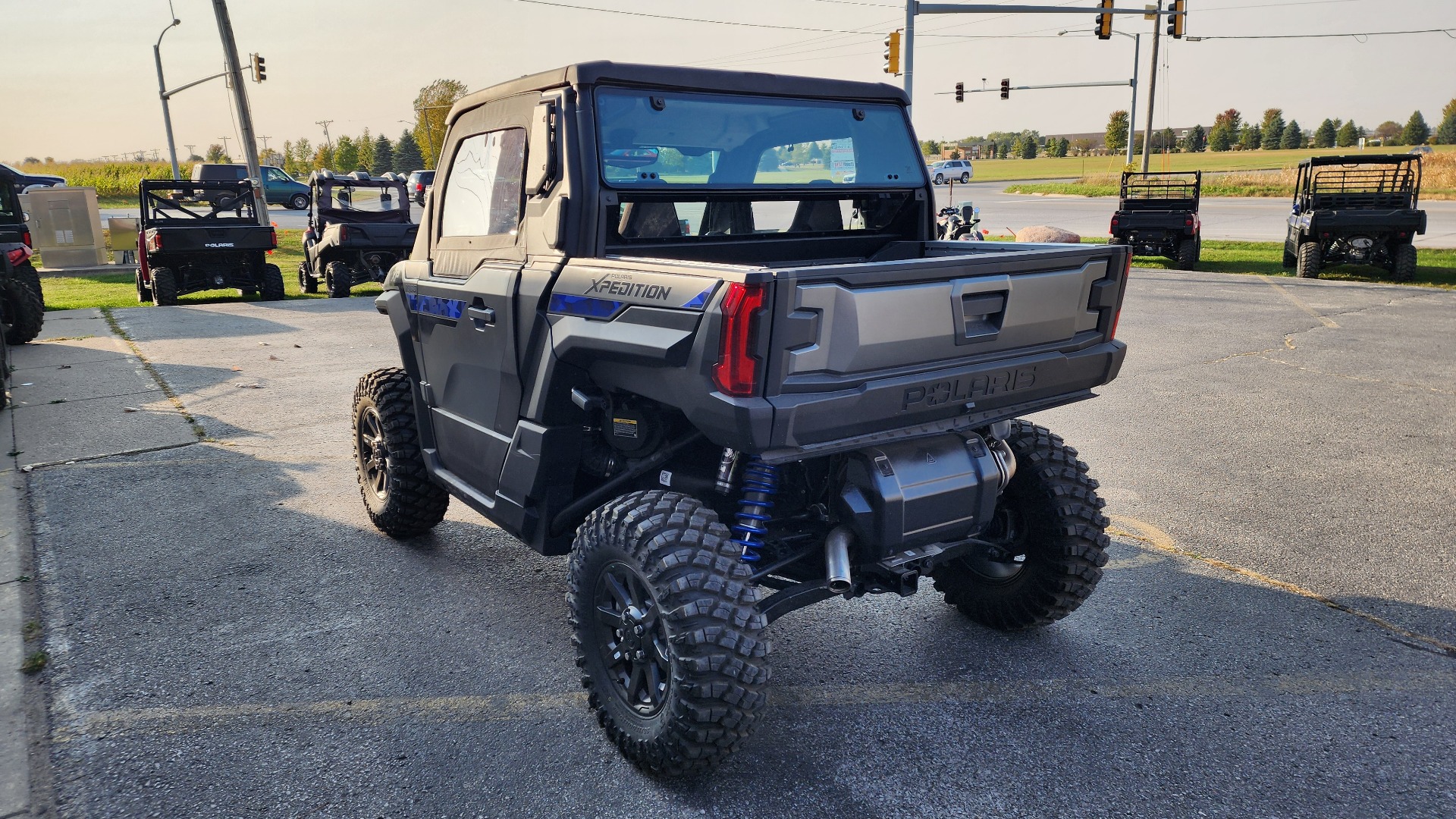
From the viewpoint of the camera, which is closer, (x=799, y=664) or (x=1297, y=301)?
(x=799, y=664)

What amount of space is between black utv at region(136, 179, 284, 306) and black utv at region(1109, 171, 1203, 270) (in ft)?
49.4

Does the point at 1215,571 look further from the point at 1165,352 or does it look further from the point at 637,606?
the point at 1165,352

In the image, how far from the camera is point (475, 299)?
399 centimetres

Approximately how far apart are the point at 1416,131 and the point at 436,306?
135320 mm

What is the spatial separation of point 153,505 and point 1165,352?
371 inches

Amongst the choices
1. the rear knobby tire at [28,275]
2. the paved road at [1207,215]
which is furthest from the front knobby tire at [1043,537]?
the paved road at [1207,215]

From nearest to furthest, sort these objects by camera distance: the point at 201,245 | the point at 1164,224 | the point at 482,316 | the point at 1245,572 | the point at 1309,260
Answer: the point at 482,316, the point at 1245,572, the point at 201,245, the point at 1309,260, the point at 1164,224

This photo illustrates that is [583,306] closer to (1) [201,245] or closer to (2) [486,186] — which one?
(2) [486,186]

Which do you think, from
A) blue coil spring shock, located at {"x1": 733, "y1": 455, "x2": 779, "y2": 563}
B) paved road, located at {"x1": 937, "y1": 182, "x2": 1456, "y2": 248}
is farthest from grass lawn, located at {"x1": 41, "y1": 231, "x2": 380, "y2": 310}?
blue coil spring shock, located at {"x1": 733, "y1": 455, "x2": 779, "y2": 563}

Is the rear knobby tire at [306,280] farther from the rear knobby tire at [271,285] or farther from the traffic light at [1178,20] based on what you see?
the traffic light at [1178,20]

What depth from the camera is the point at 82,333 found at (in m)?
12.8

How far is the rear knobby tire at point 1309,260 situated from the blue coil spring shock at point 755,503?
56.3 feet

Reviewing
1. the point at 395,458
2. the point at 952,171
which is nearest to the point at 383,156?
the point at 952,171

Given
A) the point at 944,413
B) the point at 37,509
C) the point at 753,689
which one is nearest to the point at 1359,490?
the point at 944,413
